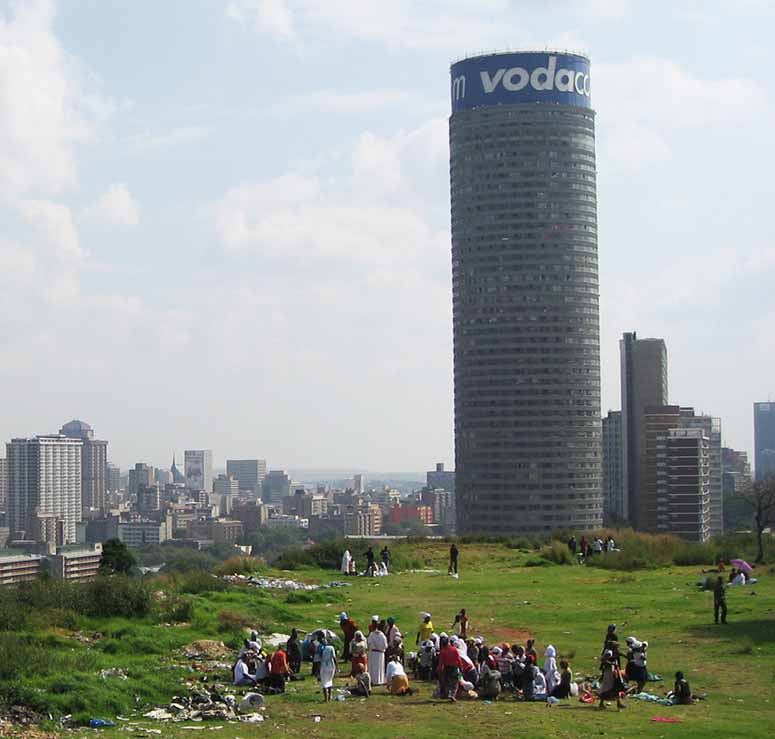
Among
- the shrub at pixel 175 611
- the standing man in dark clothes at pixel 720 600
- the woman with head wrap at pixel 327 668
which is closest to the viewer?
the woman with head wrap at pixel 327 668

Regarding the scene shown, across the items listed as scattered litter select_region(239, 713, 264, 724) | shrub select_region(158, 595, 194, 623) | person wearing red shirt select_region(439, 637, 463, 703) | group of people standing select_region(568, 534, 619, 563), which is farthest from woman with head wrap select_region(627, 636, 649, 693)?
group of people standing select_region(568, 534, 619, 563)

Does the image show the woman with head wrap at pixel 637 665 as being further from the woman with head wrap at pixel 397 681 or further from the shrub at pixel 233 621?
the shrub at pixel 233 621

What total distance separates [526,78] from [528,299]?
23961mm

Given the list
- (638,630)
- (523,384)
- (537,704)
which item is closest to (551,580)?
(638,630)

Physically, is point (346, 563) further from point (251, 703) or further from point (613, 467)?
point (613, 467)

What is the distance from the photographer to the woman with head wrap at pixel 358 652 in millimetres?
26719

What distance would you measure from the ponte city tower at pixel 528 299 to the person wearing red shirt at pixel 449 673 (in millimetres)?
124729

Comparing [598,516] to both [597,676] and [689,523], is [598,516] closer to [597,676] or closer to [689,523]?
[689,523]

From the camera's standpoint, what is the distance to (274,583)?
46.2m

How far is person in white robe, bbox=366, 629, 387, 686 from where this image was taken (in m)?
27.2

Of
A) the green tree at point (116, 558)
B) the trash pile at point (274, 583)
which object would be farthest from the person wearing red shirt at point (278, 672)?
the green tree at point (116, 558)

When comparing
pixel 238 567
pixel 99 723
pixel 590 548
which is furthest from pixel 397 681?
pixel 590 548

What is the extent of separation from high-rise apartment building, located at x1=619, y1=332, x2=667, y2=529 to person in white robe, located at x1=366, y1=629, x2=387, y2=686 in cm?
14768

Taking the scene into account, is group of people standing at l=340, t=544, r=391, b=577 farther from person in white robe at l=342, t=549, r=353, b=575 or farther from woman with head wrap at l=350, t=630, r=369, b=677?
woman with head wrap at l=350, t=630, r=369, b=677
